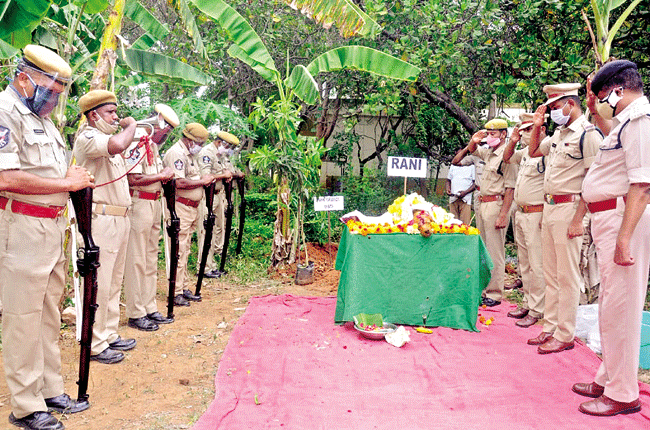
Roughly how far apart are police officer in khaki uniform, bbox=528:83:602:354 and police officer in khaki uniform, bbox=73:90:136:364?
136 inches

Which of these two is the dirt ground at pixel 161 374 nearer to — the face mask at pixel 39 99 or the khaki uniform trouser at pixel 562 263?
the khaki uniform trouser at pixel 562 263

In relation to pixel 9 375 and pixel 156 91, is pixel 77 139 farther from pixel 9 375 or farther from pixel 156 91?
pixel 156 91

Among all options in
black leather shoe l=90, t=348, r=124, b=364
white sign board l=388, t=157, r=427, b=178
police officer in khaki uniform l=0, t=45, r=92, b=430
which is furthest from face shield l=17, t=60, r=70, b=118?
white sign board l=388, t=157, r=427, b=178

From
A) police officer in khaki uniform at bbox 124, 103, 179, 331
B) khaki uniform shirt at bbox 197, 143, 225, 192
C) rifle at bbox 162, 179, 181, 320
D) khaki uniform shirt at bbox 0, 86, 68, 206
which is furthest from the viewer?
khaki uniform shirt at bbox 197, 143, 225, 192

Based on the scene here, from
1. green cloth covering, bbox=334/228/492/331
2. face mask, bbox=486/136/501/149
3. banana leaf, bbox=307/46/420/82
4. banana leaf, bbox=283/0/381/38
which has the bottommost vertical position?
green cloth covering, bbox=334/228/492/331

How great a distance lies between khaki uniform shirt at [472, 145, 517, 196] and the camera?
232 inches

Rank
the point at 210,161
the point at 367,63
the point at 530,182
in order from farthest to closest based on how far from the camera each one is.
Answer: the point at 210,161 < the point at 367,63 < the point at 530,182

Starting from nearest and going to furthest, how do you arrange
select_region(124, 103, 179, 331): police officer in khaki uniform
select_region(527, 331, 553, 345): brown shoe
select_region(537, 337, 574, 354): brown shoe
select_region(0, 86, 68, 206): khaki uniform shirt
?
select_region(0, 86, 68, 206): khaki uniform shirt → select_region(537, 337, 574, 354): brown shoe → select_region(527, 331, 553, 345): brown shoe → select_region(124, 103, 179, 331): police officer in khaki uniform

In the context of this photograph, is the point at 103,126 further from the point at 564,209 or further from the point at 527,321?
the point at 527,321

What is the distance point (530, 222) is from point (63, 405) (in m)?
4.44

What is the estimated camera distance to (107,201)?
13.2 feet

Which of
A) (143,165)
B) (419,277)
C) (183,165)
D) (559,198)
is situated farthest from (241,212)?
Answer: (559,198)

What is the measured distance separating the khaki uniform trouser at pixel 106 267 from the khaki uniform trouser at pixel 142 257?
0.54 m

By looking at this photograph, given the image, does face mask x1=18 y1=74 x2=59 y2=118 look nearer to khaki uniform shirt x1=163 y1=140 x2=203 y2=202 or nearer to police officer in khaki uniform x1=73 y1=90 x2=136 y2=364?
police officer in khaki uniform x1=73 y1=90 x2=136 y2=364
